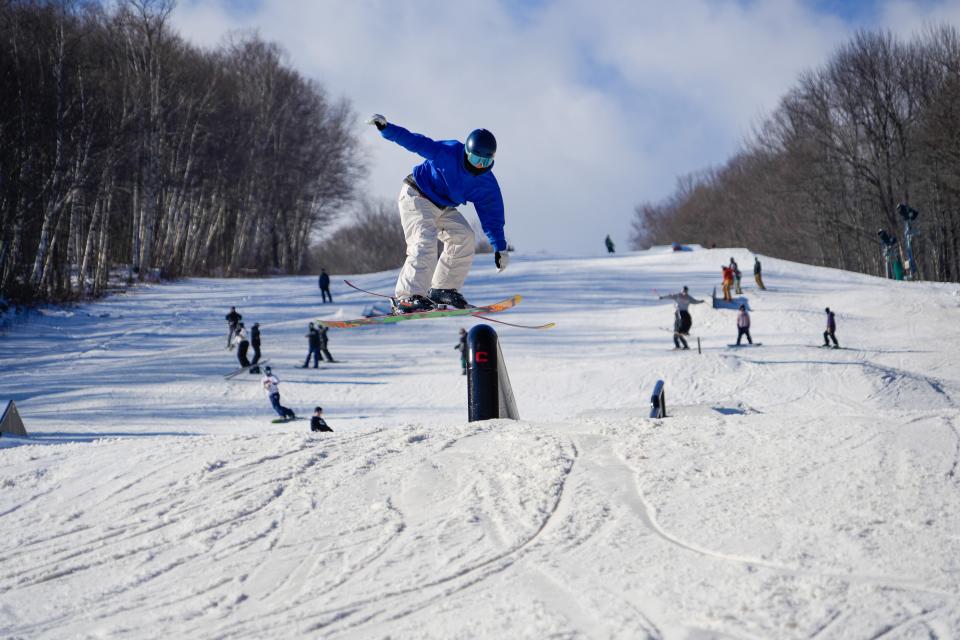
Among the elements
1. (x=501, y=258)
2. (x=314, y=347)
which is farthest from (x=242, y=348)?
(x=501, y=258)

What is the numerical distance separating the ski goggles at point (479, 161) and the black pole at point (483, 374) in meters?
1.75

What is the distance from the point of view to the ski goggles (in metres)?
6.64

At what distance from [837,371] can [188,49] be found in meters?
39.8

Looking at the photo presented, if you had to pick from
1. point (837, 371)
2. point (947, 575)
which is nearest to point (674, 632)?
point (947, 575)

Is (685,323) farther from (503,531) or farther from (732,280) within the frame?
(503,531)

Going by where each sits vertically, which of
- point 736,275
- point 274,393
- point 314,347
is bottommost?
point 274,393

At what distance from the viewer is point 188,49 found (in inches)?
1697

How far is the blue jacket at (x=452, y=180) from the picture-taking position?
6.70 m

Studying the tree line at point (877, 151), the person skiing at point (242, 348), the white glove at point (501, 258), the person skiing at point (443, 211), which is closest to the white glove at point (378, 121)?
the person skiing at point (443, 211)

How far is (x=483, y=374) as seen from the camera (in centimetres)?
768

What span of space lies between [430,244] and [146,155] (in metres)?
31.9

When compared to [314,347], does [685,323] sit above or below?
above

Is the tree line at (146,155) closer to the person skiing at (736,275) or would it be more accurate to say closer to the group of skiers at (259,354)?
Result: the group of skiers at (259,354)

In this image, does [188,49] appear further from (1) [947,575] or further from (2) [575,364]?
(1) [947,575]
